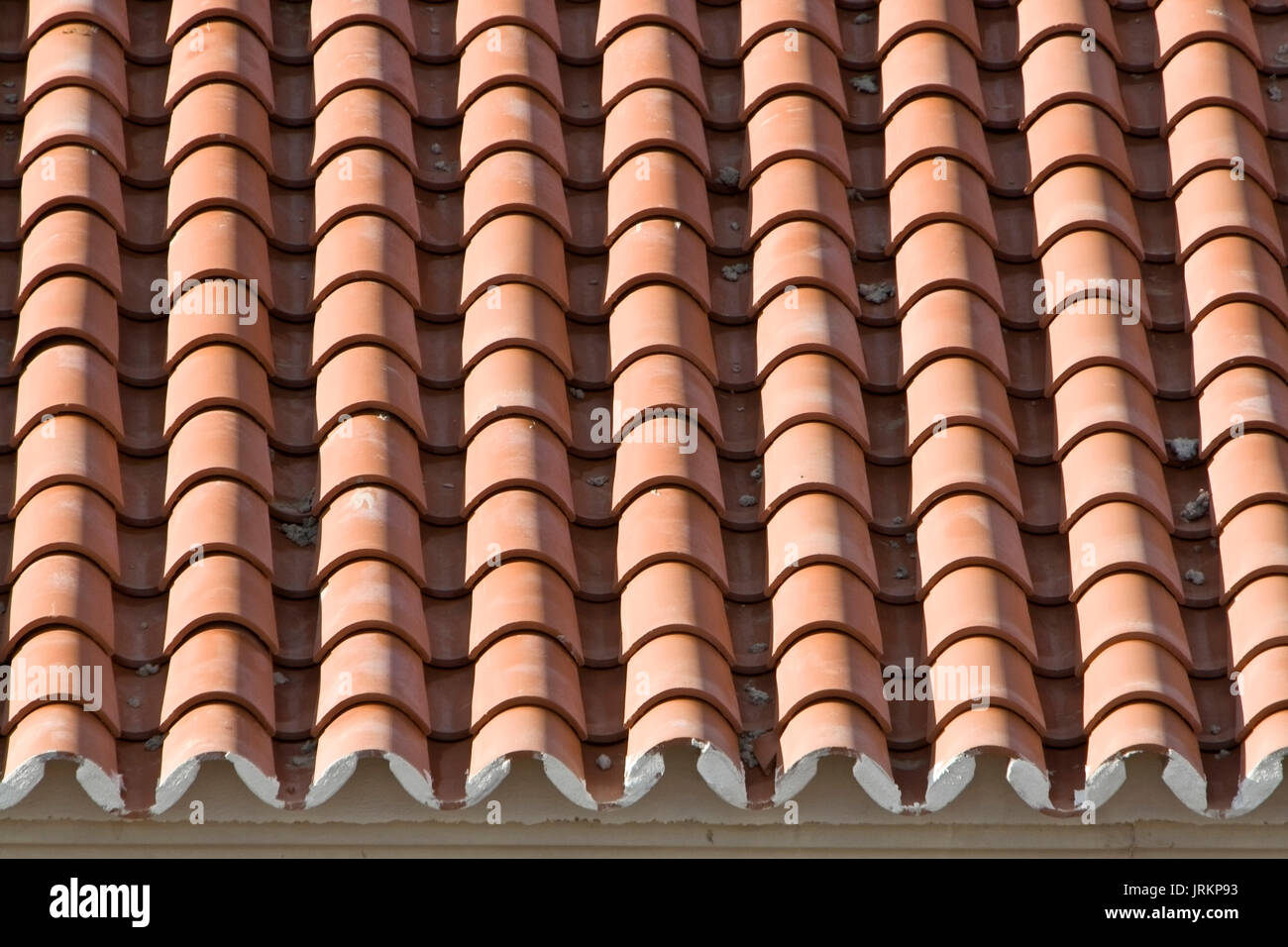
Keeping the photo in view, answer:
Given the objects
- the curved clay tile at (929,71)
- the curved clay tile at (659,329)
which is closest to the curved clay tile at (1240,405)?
the curved clay tile at (929,71)

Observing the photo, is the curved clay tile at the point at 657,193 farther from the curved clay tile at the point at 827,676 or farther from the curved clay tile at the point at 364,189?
the curved clay tile at the point at 827,676

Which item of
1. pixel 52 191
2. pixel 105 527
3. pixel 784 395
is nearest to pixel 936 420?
pixel 784 395

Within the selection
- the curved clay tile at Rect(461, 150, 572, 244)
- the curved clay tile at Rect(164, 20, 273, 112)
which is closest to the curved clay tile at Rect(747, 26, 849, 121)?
the curved clay tile at Rect(461, 150, 572, 244)

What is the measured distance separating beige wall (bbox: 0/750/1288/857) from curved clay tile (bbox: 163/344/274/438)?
39.3 inches

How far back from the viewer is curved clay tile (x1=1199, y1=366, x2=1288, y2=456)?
539cm

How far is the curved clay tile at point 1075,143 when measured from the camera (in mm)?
5969

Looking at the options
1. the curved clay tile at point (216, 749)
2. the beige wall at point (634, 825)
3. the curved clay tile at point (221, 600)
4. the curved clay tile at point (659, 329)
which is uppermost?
the curved clay tile at point (659, 329)

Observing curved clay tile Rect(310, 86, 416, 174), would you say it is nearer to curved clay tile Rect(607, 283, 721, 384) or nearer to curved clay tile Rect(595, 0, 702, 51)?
curved clay tile Rect(595, 0, 702, 51)

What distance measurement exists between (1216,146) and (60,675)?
3579 millimetres

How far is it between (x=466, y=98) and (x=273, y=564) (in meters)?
1.67

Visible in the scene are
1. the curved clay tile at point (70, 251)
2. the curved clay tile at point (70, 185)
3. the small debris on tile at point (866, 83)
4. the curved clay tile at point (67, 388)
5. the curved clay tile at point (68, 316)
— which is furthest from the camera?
the small debris on tile at point (866, 83)

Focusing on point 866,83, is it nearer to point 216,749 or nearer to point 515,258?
point 515,258

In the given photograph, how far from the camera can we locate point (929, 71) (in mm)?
6121

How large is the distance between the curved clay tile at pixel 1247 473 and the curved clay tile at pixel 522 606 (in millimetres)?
1728
